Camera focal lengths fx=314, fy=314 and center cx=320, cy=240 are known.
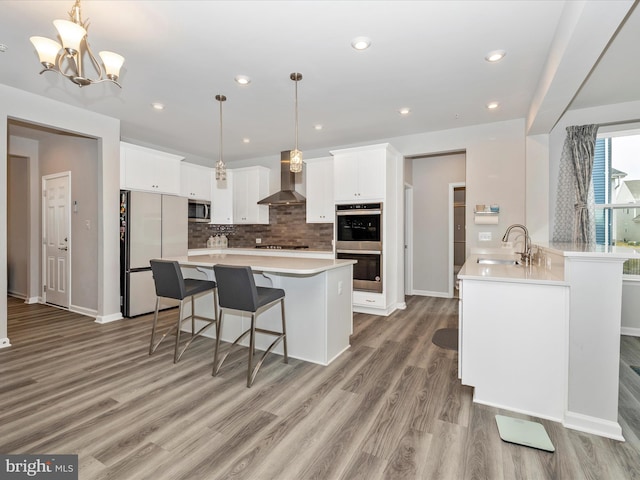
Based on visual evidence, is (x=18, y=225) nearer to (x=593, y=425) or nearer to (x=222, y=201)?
(x=222, y=201)

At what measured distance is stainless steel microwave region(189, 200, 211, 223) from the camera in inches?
226

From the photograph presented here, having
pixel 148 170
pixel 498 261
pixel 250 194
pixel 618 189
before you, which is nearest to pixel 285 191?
pixel 250 194

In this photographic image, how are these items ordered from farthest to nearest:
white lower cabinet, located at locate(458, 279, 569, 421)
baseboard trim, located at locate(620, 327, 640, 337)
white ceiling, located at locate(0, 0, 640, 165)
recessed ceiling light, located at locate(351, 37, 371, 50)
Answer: baseboard trim, located at locate(620, 327, 640, 337) < recessed ceiling light, located at locate(351, 37, 371, 50) < white ceiling, located at locate(0, 0, 640, 165) < white lower cabinet, located at locate(458, 279, 569, 421)

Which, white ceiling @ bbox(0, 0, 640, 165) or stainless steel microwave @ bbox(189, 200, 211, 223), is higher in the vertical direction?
white ceiling @ bbox(0, 0, 640, 165)

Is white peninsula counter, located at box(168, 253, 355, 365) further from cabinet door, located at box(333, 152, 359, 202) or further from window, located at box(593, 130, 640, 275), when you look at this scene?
window, located at box(593, 130, 640, 275)

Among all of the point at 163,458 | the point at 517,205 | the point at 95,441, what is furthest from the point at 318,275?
Result: the point at 517,205

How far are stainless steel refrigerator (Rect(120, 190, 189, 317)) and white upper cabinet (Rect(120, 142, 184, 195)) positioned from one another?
14 centimetres

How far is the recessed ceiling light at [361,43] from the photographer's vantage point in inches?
94.3

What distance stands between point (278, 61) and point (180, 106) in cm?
164

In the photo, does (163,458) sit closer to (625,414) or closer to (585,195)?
(625,414)

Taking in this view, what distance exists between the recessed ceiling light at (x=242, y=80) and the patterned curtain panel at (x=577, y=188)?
3.80 metres

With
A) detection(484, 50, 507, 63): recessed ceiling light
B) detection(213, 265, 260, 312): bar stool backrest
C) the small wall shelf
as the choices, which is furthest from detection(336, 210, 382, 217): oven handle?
detection(213, 265, 260, 312): bar stool backrest

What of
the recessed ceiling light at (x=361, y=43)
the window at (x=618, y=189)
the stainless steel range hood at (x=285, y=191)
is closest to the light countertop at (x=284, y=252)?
the stainless steel range hood at (x=285, y=191)

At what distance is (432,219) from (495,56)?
10.9 ft
